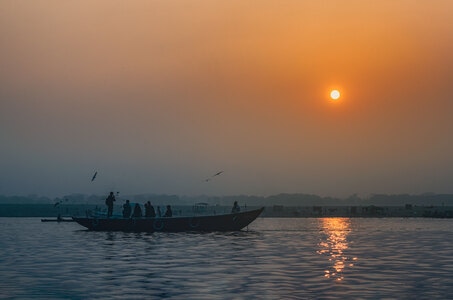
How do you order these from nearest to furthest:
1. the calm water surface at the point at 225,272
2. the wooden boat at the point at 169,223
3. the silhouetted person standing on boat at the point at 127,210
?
the calm water surface at the point at 225,272
the wooden boat at the point at 169,223
the silhouetted person standing on boat at the point at 127,210

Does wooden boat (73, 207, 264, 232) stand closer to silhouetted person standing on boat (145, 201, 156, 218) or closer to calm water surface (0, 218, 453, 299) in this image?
silhouetted person standing on boat (145, 201, 156, 218)

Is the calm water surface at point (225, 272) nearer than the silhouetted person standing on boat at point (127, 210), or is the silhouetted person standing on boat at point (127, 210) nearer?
the calm water surface at point (225, 272)

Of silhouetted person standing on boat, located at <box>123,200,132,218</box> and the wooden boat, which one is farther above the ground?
silhouetted person standing on boat, located at <box>123,200,132,218</box>

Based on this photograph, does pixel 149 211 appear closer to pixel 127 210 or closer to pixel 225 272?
pixel 127 210

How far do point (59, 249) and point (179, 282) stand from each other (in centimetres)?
2267

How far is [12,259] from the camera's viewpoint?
1684 inches

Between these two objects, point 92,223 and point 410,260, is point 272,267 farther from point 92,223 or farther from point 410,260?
point 92,223

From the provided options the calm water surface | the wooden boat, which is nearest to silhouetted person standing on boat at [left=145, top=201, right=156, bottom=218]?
the wooden boat

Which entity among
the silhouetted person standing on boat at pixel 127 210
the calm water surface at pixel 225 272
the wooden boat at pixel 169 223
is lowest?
the calm water surface at pixel 225 272

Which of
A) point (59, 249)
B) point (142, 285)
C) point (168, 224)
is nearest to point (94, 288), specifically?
point (142, 285)

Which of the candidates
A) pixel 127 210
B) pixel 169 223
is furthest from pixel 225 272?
pixel 127 210

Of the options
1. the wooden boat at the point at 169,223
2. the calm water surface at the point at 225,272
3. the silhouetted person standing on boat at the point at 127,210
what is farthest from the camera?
the silhouetted person standing on boat at the point at 127,210

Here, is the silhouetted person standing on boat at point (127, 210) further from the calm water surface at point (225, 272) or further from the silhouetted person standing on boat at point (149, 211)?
the calm water surface at point (225, 272)

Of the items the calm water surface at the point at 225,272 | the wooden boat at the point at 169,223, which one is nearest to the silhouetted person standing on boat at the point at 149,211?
the wooden boat at the point at 169,223
